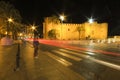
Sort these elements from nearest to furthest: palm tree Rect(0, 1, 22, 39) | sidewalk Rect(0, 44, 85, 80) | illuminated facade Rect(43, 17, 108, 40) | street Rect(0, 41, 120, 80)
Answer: sidewalk Rect(0, 44, 85, 80)
street Rect(0, 41, 120, 80)
palm tree Rect(0, 1, 22, 39)
illuminated facade Rect(43, 17, 108, 40)

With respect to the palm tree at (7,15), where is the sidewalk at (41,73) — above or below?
below

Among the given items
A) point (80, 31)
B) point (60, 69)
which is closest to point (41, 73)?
point (60, 69)

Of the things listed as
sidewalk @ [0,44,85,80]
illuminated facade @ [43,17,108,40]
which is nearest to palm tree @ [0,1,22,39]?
illuminated facade @ [43,17,108,40]

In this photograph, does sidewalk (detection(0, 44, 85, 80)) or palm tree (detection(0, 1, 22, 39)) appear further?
palm tree (detection(0, 1, 22, 39))

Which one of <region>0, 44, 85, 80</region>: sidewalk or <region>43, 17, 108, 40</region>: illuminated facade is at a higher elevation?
<region>43, 17, 108, 40</region>: illuminated facade

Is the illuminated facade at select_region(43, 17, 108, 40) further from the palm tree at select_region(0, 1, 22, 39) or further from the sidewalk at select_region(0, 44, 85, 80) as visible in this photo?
the sidewalk at select_region(0, 44, 85, 80)

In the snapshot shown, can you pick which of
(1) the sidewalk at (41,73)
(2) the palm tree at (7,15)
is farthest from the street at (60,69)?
(2) the palm tree at (7,15)

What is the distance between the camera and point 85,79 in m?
7.86

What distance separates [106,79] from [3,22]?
139ft

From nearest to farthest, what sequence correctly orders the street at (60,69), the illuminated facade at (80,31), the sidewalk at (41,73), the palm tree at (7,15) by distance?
the sidewalk at (41,73) → the street at (60,69) → the palm tree at (7,15) → the illuminated facade at (80,31)

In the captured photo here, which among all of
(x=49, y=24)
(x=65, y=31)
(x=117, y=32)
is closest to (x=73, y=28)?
(x=65, y=31)

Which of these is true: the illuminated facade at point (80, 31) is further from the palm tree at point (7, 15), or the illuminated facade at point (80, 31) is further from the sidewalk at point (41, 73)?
the sidewalk at point (41, 73)

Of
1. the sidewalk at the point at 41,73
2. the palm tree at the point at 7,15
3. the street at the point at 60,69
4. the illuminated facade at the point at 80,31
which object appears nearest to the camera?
the sidewalk at the point at 41,73

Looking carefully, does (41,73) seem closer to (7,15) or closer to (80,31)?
(7,15)
